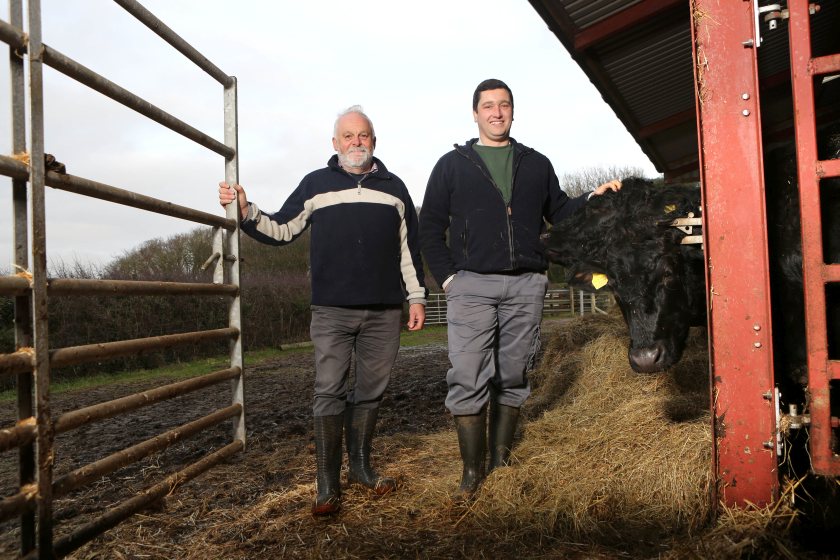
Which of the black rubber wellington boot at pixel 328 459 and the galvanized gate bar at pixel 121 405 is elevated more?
the galvanized gate bar at pixel 121 405

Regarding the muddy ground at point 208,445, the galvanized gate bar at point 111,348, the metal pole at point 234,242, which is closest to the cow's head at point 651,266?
the muddy ground at point 208,445

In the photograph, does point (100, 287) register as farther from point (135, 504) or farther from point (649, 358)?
point (649, 358)

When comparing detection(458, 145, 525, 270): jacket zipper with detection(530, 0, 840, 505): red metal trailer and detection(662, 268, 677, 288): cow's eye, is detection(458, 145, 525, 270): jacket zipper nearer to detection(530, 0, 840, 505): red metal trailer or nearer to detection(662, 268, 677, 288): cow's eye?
detection(662, 268, 677, 288): cow's eye

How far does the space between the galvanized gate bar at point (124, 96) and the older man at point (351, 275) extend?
0.43 meters

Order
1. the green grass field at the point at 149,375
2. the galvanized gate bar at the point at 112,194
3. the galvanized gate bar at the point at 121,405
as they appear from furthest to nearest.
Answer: the green grass field at the point at 149,375, the galvanized gate bar at the point at 121,405, the galvanized gate bar at the point at 112,194

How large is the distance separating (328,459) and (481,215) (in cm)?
154

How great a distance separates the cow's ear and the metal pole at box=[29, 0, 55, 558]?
9.05ft

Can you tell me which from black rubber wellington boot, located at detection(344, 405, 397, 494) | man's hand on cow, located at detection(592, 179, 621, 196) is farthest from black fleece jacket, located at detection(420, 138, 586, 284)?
black rubber wellington boot, located at detection(344, 405, 397, 494)

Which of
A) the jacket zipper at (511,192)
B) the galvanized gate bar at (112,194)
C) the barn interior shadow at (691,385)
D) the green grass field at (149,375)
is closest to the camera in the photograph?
the galvanized gate bar at (112,194)

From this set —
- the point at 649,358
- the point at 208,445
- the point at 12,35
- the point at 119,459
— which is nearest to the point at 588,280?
the point at 649,358

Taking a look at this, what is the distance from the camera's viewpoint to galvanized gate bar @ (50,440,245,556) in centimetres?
250

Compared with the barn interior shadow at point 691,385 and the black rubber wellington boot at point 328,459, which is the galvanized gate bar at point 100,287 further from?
the barn interior shadow at point 691,385

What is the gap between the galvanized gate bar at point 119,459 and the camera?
2.49 metres

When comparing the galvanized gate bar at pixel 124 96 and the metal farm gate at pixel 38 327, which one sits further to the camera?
the galvanized gate bar at pixel 124 96
